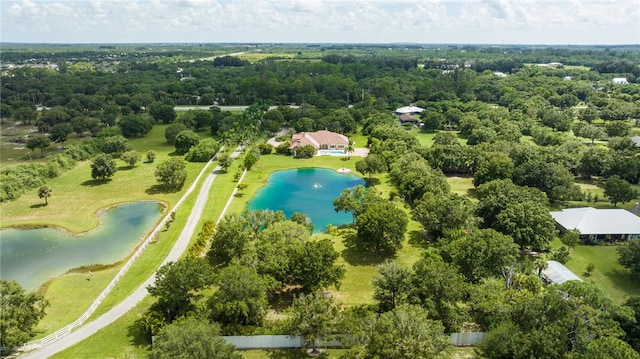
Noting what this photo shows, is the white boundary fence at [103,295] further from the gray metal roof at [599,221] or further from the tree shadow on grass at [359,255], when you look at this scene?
the gray metal roof at [599,221]

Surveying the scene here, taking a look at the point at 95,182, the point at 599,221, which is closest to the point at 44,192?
the point at 95,182

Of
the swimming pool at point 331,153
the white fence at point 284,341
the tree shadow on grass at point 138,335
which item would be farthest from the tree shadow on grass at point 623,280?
the swimming pool at point 331,153

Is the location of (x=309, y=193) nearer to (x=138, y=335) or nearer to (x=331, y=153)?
(x=331, y=153)

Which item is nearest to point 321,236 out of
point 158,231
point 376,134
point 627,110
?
point 158,231

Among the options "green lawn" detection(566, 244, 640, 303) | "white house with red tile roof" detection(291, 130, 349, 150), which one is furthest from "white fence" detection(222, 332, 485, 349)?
"white house with red tile roof" detection(291, 130, 349, 150)

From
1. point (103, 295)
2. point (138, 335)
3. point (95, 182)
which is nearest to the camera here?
point (138, 335)

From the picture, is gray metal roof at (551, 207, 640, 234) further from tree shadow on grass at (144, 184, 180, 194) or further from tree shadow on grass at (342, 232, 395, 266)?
tree shadow on grass at (144, 184, 180, 194)

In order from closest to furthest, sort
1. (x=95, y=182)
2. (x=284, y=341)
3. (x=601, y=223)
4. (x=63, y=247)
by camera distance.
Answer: (x=284, y=341)
(x=601, y=223)
(x=63, y=247)
(x=95, y=182)
